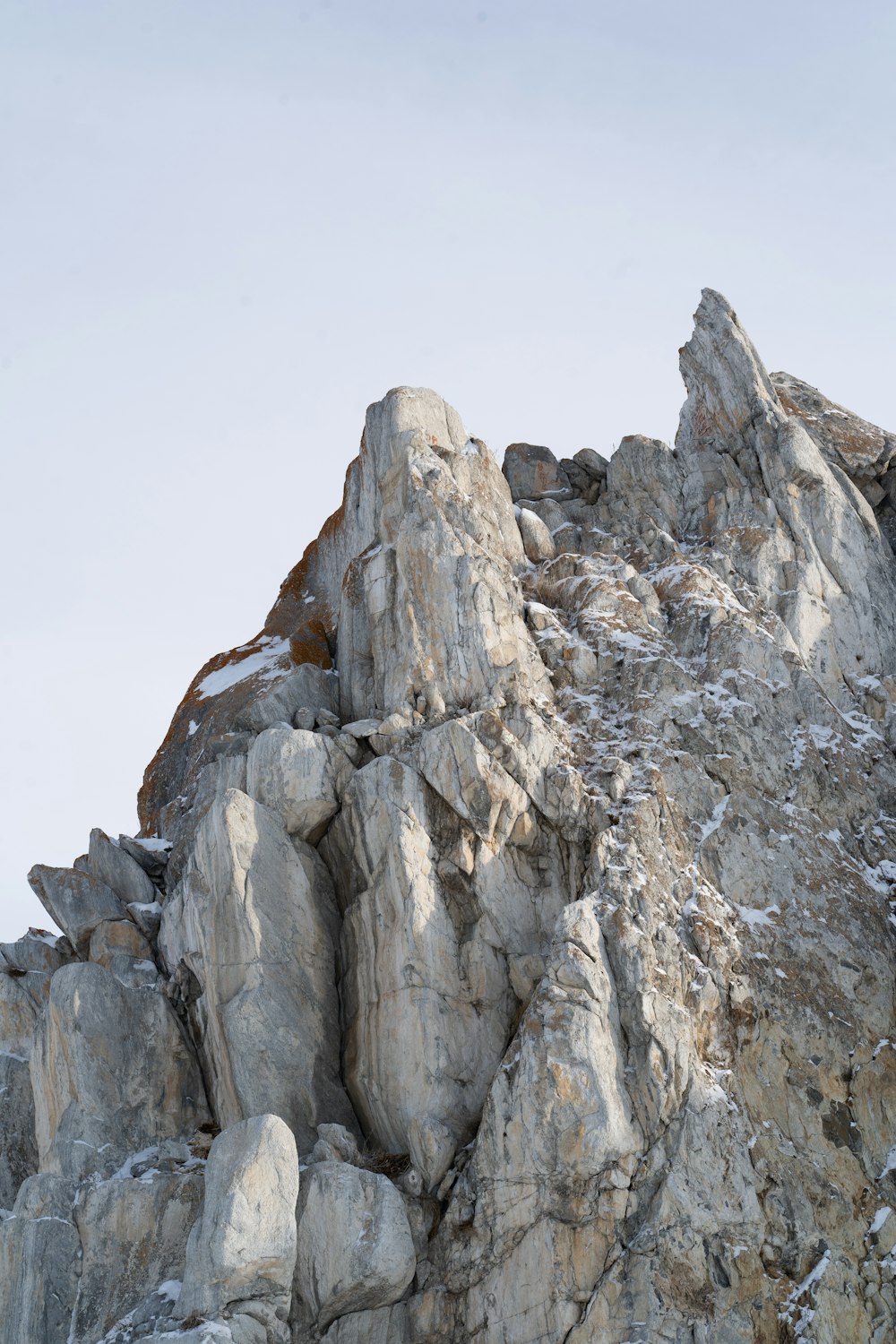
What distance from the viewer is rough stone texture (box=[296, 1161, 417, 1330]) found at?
100 feet

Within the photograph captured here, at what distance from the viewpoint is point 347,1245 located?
100ft

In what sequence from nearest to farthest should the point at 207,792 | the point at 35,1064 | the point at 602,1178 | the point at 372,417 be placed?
the point at 602,1178, the point at 35,1064, the point at 207,792, the point at 372,417

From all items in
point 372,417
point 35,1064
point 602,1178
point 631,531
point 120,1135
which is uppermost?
point 372,417

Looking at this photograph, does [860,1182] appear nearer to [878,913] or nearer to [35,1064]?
[878,913]

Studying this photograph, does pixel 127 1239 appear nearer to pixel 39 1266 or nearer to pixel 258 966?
pixel 39 1266

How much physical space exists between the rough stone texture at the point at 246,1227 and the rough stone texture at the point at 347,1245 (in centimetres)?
82

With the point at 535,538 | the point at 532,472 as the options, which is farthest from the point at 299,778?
the point at 532,472

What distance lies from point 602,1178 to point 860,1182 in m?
6.23

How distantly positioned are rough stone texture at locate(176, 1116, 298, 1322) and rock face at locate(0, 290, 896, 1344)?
67 millimetres

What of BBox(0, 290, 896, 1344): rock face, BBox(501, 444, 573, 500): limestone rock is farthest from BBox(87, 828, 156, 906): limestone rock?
BBox(501, 444, 573, 500): limestone rock

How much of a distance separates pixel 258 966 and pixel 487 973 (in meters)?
5.31

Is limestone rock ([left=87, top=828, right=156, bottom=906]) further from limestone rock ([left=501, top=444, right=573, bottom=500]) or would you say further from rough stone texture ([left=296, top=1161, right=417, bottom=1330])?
limestone rock ([left=501, top=444, right=573, bottom=500])

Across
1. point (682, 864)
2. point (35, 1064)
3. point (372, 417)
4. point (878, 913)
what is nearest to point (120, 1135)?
point (35, 1064)

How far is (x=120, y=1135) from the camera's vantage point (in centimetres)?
3428
